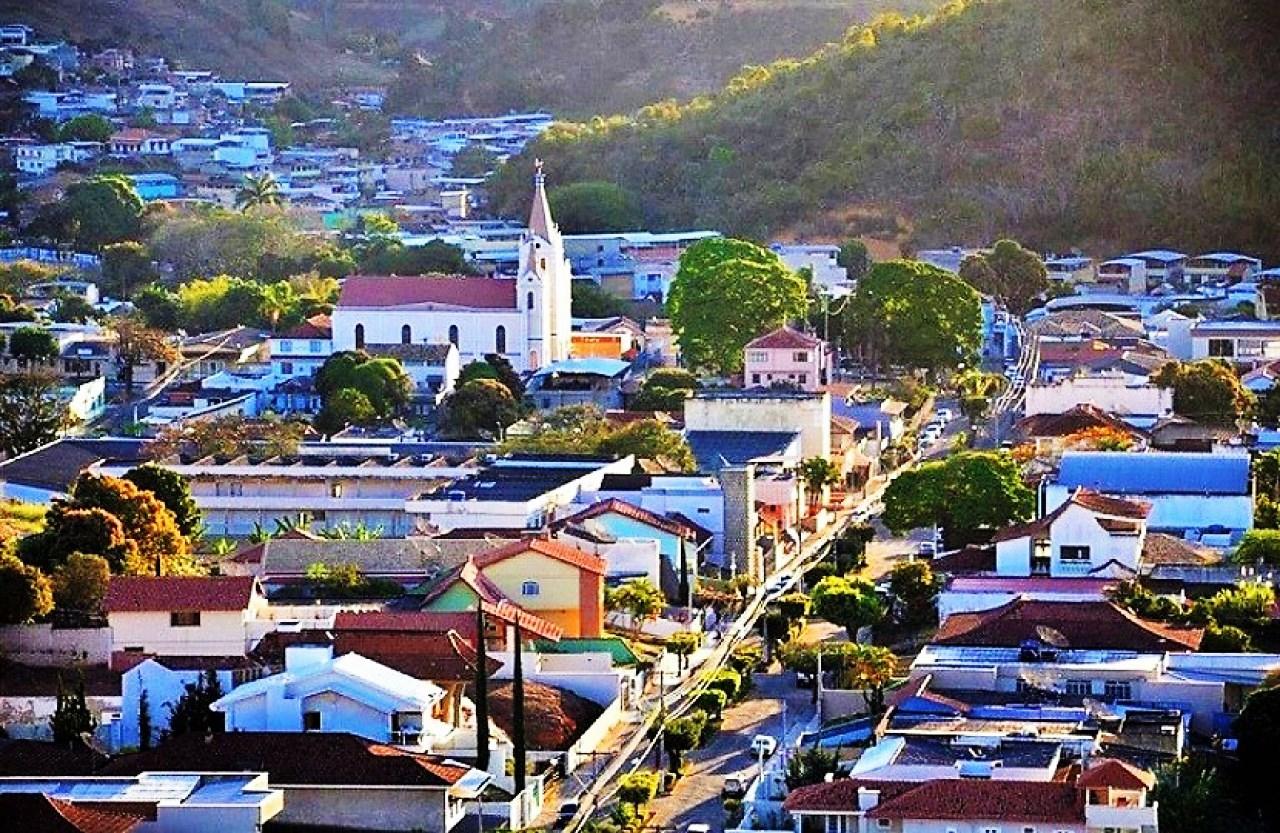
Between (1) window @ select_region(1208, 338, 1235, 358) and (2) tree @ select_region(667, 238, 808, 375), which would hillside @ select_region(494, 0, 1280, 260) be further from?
(1) window @ select_region(1208, 338, 1235, 358)

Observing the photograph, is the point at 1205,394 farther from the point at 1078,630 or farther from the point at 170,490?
the point at 1078,630

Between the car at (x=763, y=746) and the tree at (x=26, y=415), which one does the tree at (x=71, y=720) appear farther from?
the tree at (x=26, y=415)

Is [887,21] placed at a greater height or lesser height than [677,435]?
greater

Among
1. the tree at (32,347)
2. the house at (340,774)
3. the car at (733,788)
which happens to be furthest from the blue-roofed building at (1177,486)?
the tree at (32,347)

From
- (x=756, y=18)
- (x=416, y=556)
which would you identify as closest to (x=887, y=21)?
(x=756, y=18)

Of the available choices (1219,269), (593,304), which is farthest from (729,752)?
(1219,269)

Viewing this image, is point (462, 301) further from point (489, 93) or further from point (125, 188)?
point (489, 93)
